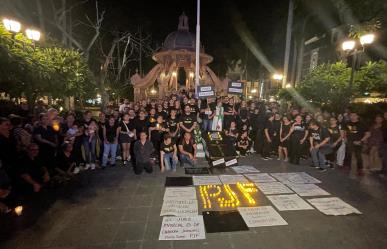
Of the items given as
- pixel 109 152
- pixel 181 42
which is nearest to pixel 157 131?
pixel 109 152

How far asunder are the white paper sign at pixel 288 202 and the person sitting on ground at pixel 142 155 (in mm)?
3997

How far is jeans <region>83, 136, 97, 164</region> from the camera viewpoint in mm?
8594

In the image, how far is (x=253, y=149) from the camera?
11523 millimetres

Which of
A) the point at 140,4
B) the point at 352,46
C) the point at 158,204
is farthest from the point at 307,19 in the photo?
the point at 158,204

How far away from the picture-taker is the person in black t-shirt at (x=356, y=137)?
8844mm

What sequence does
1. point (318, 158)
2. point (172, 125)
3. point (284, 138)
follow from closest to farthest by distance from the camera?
point (318, 158) → point (172, 125) → point (284, 138)

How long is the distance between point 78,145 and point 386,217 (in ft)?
28.9

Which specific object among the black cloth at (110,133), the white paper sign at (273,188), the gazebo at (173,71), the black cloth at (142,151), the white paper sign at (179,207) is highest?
the gazebo at (173,71)

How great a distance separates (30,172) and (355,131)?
10.7m

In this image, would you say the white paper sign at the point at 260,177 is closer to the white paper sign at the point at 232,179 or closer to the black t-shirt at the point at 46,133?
the white paper sign at the point at 232,179

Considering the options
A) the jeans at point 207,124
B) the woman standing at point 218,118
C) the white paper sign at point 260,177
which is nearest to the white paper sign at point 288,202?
the white paper sign at point 260,177

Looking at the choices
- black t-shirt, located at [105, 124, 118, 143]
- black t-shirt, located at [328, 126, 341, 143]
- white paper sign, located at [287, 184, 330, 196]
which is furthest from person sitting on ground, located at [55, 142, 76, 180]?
black t-shirt, located at [328, 126, 341, 143]

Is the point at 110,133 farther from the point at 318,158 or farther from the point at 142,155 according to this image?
the point at 318,158

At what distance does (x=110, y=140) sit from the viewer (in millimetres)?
8844
